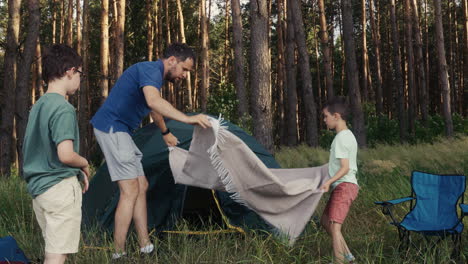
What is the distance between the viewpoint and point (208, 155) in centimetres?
443

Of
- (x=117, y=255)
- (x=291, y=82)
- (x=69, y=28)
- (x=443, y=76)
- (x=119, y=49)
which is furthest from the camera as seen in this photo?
(x=69, y=28)

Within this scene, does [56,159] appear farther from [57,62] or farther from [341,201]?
[341,201]

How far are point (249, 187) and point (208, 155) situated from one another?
455mm

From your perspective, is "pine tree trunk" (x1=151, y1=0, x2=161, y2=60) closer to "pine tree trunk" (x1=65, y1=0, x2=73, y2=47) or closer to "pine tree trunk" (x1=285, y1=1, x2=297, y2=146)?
"pine tree trunk" (x1=65, y1=0, x2=73, y2=47)

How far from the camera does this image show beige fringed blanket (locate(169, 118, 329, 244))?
431 centimetres

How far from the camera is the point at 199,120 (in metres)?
3.94


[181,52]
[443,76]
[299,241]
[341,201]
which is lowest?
[299,241]

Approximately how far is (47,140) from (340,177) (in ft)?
7.45

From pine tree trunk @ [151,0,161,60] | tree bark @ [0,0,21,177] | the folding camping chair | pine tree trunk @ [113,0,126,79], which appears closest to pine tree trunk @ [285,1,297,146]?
pine tree trunk @ [113,0,126,79]

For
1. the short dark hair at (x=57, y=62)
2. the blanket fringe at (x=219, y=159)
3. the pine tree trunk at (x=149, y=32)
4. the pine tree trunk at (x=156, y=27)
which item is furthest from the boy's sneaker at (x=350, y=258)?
the pine tree trunk at (x=156, y=27)

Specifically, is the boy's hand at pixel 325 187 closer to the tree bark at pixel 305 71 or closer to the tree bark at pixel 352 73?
the tree bark at pixel 352 73

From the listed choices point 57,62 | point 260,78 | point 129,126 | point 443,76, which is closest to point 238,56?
point 260,78

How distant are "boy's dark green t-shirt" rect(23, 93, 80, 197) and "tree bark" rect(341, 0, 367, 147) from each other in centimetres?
1038

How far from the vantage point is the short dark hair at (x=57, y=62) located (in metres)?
3.18
